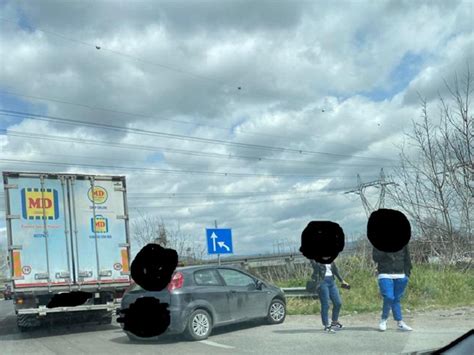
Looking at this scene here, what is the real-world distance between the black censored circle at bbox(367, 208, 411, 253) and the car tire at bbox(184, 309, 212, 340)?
1.88 meters

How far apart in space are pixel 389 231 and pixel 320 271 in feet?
3.15

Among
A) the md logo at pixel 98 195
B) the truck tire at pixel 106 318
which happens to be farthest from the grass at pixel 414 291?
the md logo at pixel 98 195

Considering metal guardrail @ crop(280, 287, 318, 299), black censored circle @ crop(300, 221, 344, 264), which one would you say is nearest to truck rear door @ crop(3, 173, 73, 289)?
metal guardrail @ crop(280, 287, 318, 299)

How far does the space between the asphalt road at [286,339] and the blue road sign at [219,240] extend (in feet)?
2.66

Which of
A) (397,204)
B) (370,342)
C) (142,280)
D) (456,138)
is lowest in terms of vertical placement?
(370,342)

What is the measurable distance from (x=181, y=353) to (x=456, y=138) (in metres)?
4.07

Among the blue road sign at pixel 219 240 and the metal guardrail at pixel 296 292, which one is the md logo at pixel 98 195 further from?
the blue road sign at pixel 219 240

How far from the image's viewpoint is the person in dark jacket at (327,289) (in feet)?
17.8

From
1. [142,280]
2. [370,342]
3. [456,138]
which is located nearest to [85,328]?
[142,280]

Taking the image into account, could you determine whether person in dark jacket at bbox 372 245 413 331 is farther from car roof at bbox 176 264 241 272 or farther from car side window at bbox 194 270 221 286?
car side window at bbox 194 270 221 286

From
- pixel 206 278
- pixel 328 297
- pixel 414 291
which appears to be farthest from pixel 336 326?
pixel 206 278

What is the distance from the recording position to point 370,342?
5695 mm

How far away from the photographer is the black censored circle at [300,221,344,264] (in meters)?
4.61

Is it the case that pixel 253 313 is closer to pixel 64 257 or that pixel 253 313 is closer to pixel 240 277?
pixel 240 277
